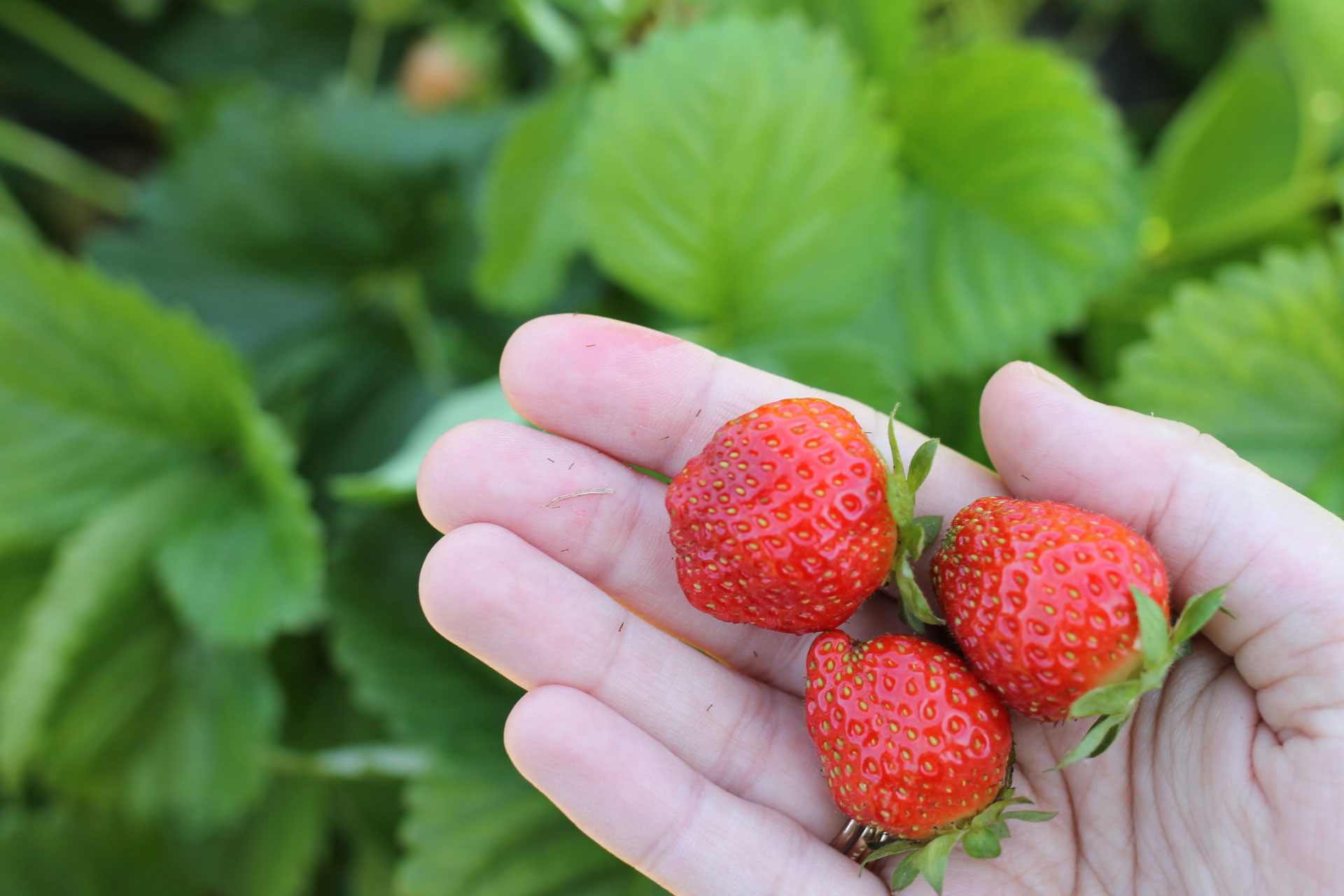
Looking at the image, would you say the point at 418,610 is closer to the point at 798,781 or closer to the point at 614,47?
the point at 798,781

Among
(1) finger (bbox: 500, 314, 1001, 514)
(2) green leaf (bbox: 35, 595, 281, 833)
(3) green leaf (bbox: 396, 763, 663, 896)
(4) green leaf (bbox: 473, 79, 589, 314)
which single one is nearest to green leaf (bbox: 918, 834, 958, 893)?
(1) finger (bbox: 500, 314, 1001, 514)

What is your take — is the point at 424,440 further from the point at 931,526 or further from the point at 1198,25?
the point at 1198,25

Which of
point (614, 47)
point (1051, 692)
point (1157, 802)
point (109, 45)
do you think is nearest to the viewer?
point (1051, 692)

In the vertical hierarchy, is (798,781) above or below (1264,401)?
below

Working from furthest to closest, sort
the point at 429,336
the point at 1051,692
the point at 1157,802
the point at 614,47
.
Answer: the point at 429,336, the point at 614,47, the point at 1157,802, the point at 1051,692

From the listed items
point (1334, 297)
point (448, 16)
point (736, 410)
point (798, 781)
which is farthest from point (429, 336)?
point (1334, 297)

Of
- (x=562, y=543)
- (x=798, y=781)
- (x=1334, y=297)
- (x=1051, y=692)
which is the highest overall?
(x=1334, y=297)

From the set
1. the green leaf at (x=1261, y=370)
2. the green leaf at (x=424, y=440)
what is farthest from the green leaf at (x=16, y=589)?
the green leaf at (x=1261, y=370)
